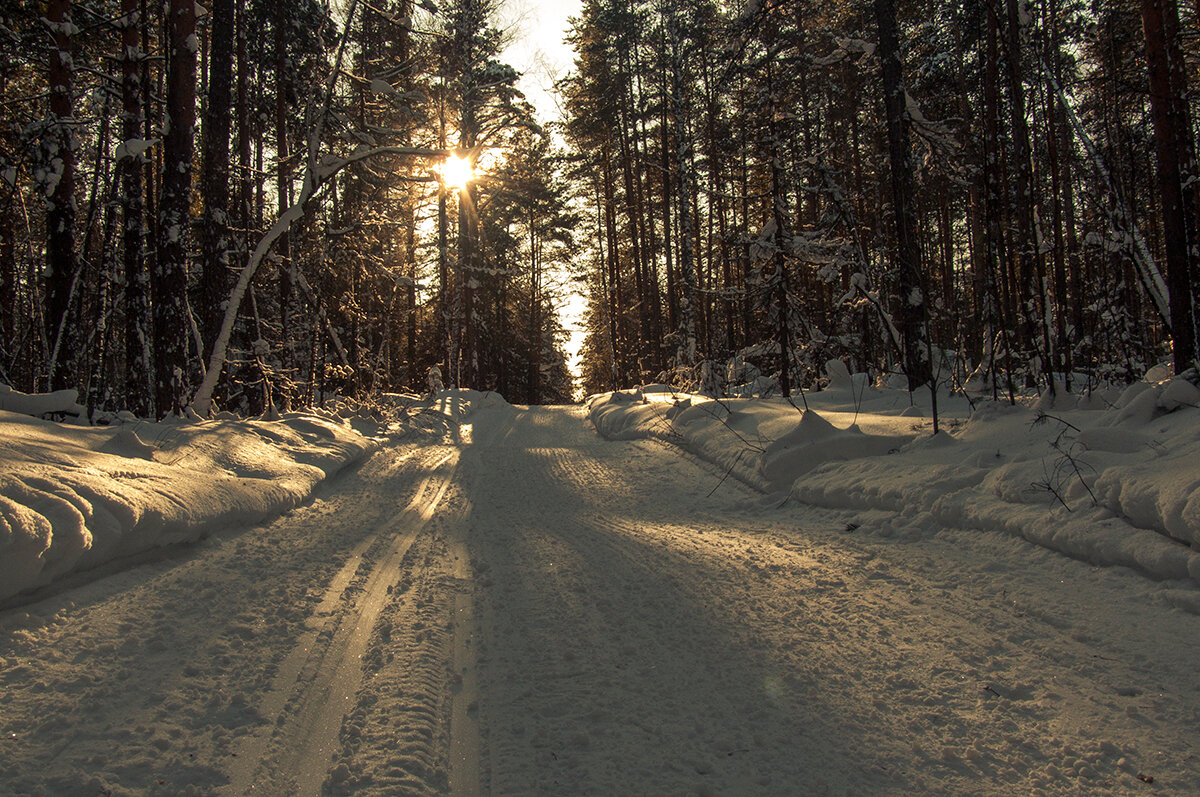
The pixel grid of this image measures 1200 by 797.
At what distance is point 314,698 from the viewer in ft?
7.79

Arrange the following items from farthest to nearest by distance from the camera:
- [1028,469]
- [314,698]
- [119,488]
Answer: [1028,469] < [119,488] < [314,698]

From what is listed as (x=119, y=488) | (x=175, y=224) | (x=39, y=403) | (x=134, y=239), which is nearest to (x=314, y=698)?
(x=119, y=488)

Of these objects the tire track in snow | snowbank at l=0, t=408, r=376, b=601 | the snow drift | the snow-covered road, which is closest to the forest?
the snow drift

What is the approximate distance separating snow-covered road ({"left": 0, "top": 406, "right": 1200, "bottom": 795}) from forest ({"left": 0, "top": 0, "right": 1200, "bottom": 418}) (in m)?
3.62

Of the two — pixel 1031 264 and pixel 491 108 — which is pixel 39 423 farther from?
pixel 491 108

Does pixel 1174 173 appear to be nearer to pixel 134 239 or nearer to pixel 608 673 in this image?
pixel 608 673

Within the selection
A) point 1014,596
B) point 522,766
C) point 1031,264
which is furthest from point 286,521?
point 1031,264

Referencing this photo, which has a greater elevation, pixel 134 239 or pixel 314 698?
pixel 134 239

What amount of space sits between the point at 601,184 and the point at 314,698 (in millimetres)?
29224

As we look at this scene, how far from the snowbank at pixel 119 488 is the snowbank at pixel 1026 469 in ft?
15.2

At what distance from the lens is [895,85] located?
965 centimetres

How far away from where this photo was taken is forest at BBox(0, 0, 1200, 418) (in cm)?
781

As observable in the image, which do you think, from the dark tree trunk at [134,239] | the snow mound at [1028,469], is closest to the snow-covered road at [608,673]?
the snow mound at [1028,469]

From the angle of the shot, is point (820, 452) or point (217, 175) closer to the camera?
point (820, 452)
